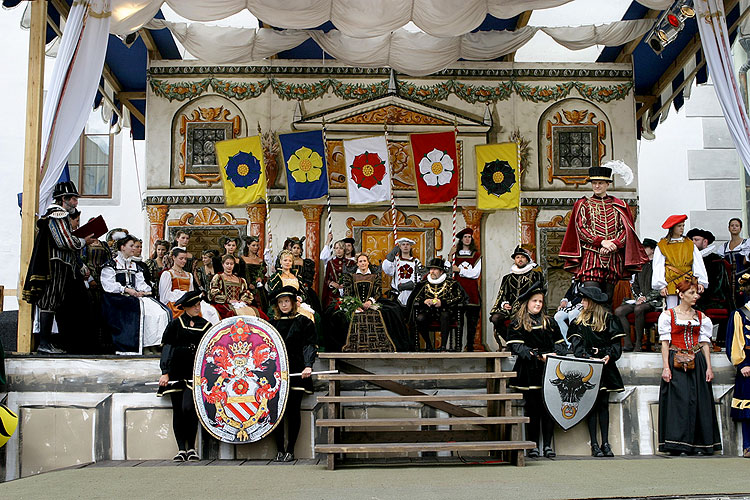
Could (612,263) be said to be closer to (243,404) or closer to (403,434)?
(403,434)

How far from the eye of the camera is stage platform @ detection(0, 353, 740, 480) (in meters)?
7.36

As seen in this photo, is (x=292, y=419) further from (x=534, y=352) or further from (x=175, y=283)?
(x=175, y=283)

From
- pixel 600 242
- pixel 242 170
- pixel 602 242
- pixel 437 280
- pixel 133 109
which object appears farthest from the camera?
pixel 133 109

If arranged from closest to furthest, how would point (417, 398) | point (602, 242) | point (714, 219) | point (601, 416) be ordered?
point (417, 398), point (601, 416), point (602, 242), point (714, 219)

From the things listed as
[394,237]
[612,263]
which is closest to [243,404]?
[612,263]

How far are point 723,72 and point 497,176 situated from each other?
382 cm

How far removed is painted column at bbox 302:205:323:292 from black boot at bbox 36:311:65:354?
468cm

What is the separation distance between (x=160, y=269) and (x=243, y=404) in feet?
11.0

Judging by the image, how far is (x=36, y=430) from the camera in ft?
24.4

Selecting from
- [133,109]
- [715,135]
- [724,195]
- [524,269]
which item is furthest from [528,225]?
[133,109]

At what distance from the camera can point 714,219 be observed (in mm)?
13445

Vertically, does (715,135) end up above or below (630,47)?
below

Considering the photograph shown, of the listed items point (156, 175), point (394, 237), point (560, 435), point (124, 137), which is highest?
point (124, 137)

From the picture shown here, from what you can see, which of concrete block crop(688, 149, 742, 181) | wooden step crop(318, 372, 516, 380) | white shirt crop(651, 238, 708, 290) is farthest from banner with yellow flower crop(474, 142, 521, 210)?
wooden step crop(318, 372, 516, 380)
